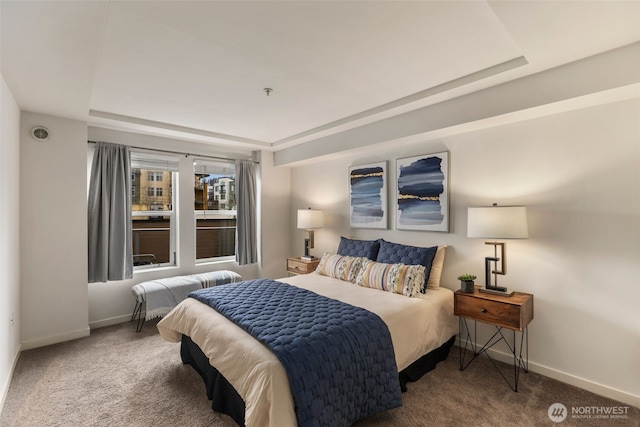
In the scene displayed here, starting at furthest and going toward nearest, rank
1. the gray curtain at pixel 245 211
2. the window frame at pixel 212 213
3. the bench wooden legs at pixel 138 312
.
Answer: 1. the gray curtain at pixel 245 211
2. the window frame at pixel 212 213
3. the bench wooden legs at pixel 138 312

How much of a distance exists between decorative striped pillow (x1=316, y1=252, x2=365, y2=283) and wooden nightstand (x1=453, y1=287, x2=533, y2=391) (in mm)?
1076

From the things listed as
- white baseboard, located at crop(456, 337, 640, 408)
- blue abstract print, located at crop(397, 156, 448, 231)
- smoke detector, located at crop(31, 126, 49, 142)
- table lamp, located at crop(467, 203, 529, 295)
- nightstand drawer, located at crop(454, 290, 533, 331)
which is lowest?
white baseboard, located at crop(456, 337, 640, 408)

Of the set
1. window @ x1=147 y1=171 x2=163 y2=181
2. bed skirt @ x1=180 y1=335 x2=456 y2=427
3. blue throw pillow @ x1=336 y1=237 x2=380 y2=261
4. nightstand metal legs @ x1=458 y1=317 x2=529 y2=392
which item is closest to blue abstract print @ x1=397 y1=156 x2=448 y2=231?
blue throw pillow @ x1=336 y1=237 x2=380 y2=261

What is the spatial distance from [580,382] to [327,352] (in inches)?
84.4

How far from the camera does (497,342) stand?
2.83 m

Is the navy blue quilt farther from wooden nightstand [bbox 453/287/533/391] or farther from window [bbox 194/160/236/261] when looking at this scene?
window [bbox 194/160/236/261]

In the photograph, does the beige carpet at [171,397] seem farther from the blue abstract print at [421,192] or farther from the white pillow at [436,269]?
the blue abstract print at [421,192]

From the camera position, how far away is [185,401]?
2.22 meters

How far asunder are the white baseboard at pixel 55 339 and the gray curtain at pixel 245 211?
6.68ft

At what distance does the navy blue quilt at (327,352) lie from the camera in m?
1.66

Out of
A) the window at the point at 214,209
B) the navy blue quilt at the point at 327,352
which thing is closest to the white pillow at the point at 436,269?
the navy blue quilt at the point at 327,352

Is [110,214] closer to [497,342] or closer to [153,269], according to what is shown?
[153,269]

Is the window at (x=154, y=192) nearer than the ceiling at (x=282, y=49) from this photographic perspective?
No

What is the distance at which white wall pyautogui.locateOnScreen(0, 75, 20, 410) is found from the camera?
2.24 m
